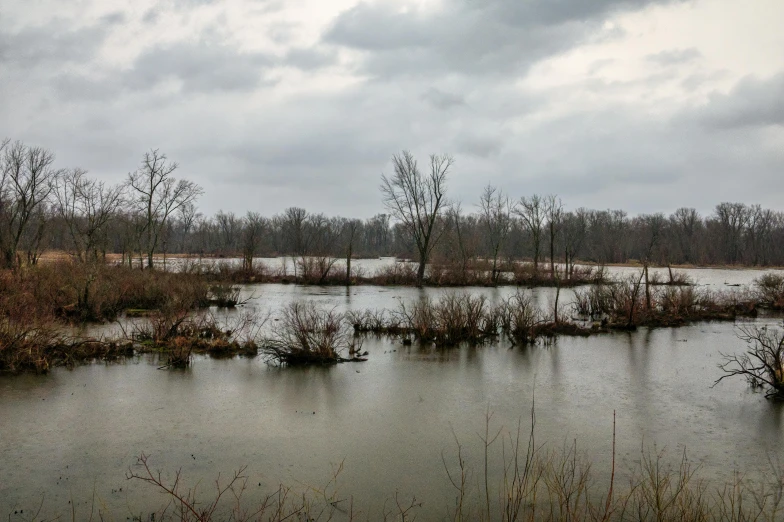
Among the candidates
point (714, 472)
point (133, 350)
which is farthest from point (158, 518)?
point (133, 350)

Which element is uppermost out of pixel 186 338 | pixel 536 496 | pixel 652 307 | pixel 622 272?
pixel 622 272

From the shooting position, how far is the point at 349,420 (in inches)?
300

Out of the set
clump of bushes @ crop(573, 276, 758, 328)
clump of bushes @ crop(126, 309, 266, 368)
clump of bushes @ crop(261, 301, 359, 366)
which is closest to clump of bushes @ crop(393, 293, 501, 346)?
clump of bushes @ crop(261, 301, 359, 366)

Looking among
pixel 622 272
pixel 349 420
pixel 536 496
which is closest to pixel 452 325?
pixel 349 420

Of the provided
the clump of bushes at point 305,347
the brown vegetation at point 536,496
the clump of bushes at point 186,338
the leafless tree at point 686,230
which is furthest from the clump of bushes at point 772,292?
the leafless tree at point 686,230

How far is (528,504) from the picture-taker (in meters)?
5.01

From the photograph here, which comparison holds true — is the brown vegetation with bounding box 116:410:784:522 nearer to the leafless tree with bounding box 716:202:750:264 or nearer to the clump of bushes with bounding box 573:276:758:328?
the clump of bushes with bounding box 573:276:758:328

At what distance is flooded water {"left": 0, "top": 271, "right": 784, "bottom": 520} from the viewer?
5.60 metres

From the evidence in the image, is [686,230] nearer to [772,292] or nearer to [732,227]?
[732,227]

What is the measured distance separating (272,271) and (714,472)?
113ft

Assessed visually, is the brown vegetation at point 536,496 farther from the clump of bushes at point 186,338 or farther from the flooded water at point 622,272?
the flooded water at point 622,272

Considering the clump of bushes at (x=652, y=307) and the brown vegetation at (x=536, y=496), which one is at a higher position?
the clump of bushes at (x=652, y=307)

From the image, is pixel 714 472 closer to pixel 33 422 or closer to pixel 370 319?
pixel 33 422

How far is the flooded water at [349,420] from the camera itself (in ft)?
18.4
